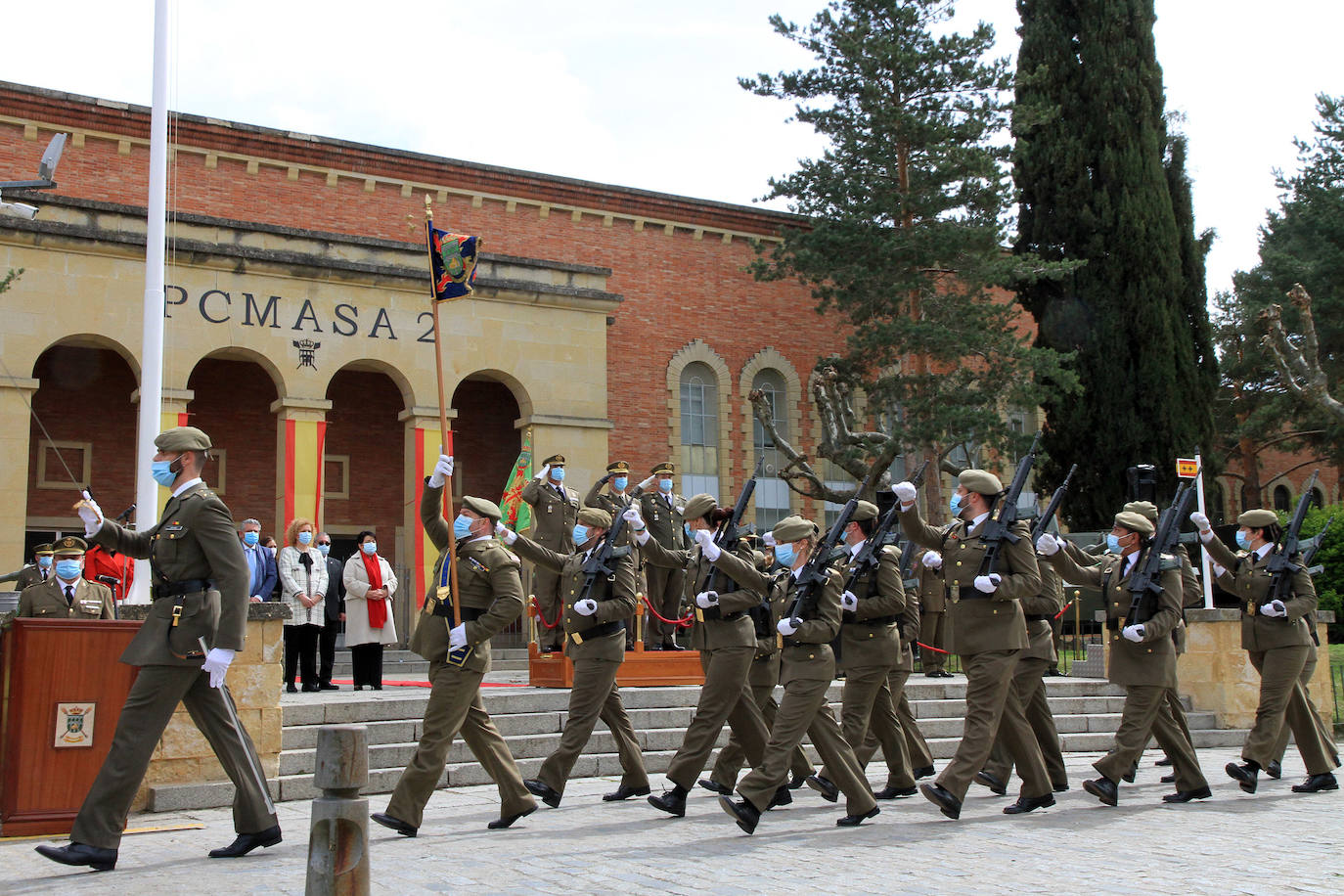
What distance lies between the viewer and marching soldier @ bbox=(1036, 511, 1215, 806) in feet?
27.6

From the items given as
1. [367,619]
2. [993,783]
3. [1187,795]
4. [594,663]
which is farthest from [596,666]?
[367,619]

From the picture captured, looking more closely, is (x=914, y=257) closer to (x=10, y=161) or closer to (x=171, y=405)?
(x=171, y=405)

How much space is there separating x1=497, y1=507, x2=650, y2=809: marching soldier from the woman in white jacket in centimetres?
464

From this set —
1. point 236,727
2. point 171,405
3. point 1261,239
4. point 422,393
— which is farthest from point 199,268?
point 1261,239

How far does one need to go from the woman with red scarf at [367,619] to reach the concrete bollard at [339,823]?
823 centimetres

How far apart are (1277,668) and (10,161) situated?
66.7 feet

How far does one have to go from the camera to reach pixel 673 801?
25.6 ft

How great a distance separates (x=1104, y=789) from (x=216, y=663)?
574 centimetres

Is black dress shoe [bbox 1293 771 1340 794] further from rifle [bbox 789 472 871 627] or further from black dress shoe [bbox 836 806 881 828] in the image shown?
rifle [bbox 789 472 871 627]

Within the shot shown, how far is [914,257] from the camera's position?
2312 cm

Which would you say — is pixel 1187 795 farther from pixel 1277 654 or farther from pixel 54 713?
pixel 54 713

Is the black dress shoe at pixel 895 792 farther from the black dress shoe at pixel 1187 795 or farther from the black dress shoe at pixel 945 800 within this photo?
the black dress shoe at pixel 1187 795

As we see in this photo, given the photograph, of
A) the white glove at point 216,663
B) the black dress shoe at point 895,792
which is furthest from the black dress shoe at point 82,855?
the black dress shoe at point 895,792

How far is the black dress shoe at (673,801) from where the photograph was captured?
7773mm
